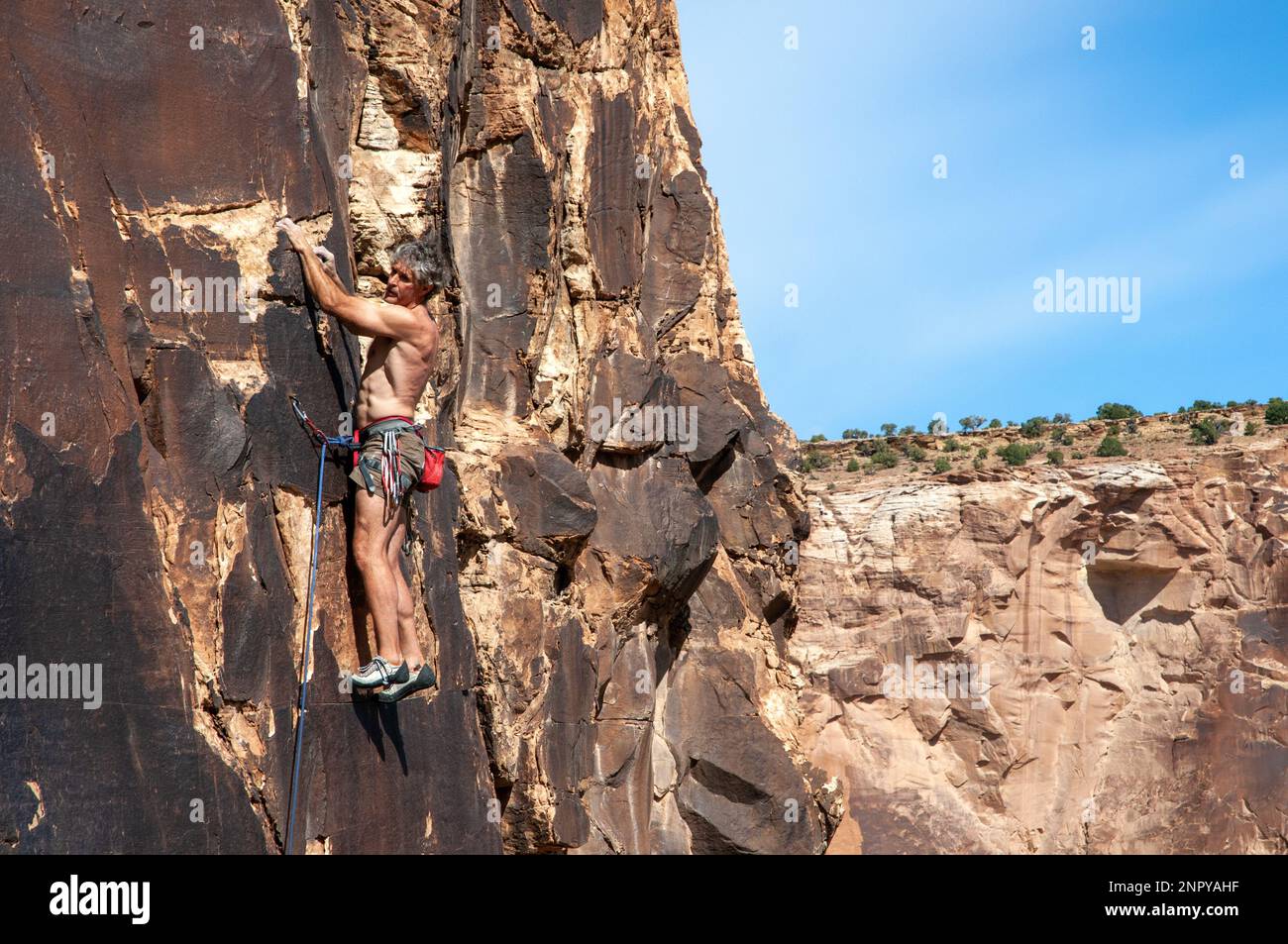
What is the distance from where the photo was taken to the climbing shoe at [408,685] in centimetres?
892

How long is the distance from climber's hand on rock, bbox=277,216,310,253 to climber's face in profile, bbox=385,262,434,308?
57cm

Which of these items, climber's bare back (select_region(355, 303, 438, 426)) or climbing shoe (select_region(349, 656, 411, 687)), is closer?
climbing shoe (select_region(349, 656, 411, 687))

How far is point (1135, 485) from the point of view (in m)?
34.5

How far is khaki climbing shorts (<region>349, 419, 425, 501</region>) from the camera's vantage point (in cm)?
905

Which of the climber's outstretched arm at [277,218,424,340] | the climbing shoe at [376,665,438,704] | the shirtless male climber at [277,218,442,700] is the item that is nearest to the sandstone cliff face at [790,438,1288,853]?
the climbing shoe at [376,665,438,704]

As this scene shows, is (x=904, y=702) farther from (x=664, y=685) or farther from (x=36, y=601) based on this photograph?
(x=36, y=601)

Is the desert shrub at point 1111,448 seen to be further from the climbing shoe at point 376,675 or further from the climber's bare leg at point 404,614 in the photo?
the climbing shoe at point 376,675

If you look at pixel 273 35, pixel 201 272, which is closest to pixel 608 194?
pixel 273 35

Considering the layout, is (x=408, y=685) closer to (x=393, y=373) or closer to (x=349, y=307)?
(x=393, y=373)

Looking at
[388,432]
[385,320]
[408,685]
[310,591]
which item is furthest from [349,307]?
[408,685]

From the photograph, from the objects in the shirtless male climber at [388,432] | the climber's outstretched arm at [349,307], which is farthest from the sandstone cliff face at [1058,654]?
the climber's outstretched arm at [349,307]

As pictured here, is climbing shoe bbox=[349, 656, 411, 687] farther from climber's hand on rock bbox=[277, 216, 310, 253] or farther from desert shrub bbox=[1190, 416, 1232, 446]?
desert shrub bbox=[1190, 416, 1232, 446]

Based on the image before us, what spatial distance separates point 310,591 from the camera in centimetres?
874

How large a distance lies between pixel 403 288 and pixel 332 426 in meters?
1.01
